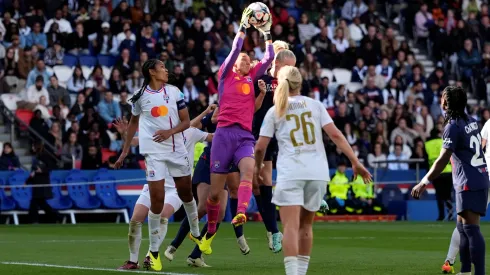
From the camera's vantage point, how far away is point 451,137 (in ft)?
37.0

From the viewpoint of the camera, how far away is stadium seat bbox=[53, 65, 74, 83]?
29.3 meters

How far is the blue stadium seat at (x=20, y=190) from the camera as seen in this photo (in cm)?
2622

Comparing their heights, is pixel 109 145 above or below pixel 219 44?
below

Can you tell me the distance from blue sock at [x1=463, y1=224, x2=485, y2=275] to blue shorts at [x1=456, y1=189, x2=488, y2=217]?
0.17m

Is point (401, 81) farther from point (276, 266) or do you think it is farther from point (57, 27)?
point (276, 266)

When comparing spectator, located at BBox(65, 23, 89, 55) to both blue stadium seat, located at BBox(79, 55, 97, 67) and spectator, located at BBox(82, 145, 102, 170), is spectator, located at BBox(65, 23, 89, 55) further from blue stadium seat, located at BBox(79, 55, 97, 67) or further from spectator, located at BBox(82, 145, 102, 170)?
spectator, located at BBox(82, 145, 102, 170)

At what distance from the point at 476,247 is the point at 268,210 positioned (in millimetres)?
4120

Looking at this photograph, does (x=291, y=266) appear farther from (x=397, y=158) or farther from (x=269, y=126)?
(x=397, y=158)

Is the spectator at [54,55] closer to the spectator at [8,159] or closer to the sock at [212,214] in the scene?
the spectator at [8,159]

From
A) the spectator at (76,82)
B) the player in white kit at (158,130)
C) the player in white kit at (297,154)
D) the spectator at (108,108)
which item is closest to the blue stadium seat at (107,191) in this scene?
the spectator at (108,108)

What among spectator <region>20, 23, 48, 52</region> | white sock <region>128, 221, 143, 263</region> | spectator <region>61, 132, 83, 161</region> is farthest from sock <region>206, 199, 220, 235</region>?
spectator <region>20, 23, 48, 52</region>

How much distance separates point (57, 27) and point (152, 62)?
17144 millimetres

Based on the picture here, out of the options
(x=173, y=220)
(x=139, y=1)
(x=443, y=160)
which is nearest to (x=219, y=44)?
(x=139, y=1)

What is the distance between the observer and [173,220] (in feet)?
90.1
